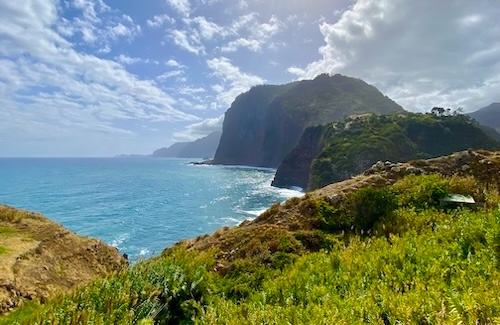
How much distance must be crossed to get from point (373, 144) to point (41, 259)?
3333 inches

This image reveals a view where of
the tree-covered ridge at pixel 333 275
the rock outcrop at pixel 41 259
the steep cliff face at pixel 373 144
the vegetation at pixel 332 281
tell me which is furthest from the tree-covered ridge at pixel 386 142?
the rock outcrop at pixel 41 259

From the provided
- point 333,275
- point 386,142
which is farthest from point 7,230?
point 386,142

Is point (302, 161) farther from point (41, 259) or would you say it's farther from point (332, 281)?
point (332, 281)

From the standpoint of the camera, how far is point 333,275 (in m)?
6.09

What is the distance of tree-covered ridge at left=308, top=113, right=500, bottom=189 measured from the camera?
7969 centimetres

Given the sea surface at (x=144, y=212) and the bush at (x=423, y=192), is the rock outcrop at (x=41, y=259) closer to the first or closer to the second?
the bush at (x=423, y=192)

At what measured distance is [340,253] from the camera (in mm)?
7348

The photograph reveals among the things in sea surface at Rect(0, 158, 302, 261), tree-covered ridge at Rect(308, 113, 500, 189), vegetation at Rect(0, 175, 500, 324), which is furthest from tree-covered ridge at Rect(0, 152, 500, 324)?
tree-covered ridge at Rect(308, 113, 500, 189)

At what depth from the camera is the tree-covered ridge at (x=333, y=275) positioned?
408 centimetres

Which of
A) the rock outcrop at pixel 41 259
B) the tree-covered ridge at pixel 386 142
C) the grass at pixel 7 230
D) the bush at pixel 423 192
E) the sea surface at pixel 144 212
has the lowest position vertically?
the sea surface at pixel 144 212

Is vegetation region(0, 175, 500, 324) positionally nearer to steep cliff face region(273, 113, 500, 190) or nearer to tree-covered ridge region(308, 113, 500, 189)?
steep cliff face region(273, 113, 500, 190)

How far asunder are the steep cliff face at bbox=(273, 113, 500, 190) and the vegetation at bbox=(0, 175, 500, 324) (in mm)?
70518

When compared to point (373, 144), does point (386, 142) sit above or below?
above

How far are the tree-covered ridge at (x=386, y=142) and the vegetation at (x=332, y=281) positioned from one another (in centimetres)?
7085
